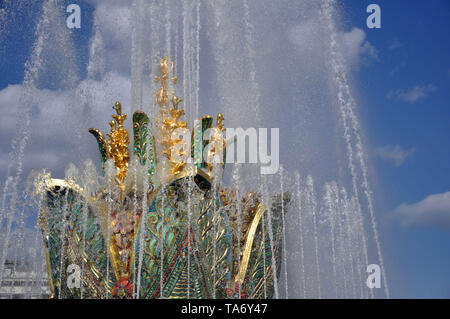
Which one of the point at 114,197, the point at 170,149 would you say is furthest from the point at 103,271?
the point at 170,149

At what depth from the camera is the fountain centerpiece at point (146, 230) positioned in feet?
21.9

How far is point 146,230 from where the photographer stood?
6.75 meters

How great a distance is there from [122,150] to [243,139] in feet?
9.68

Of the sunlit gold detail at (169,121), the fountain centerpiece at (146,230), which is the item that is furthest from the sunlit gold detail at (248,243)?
the sunlit gold detail at (169,121)

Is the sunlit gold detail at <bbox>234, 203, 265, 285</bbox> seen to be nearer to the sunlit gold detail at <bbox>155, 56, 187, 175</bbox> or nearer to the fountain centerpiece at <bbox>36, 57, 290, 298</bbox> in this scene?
the fountain centerpiece at <bbox>36, 57, 290, 298</bbox>

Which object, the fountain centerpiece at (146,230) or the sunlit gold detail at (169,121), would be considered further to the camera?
the sunlit gold detail at (169,121)

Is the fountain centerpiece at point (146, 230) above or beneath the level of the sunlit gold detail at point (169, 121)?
beneath

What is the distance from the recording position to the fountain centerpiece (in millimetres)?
6668

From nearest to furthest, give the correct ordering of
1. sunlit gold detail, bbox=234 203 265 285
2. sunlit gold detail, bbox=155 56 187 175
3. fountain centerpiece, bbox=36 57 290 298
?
fountain centerpiece, bbox=36 57 290 298
sunlit gold detail, bbox=234 203 265 285
sunlit gold detail, bbox=155 56 187 175

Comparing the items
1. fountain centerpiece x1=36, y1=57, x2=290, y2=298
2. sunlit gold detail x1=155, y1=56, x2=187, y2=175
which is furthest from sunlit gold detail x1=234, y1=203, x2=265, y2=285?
sunlit gold detail x1=155, y1=56, x2=187, y2=175

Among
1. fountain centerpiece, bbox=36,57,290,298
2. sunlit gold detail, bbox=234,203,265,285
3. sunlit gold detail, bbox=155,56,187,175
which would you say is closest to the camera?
fountain centerpiece, bbox=36,57,290,298

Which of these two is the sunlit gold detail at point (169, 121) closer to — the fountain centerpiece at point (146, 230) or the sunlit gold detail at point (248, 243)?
the fountain centerpiece at point (146, 230)

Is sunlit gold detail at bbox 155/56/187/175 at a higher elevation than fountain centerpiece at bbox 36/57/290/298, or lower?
higher
